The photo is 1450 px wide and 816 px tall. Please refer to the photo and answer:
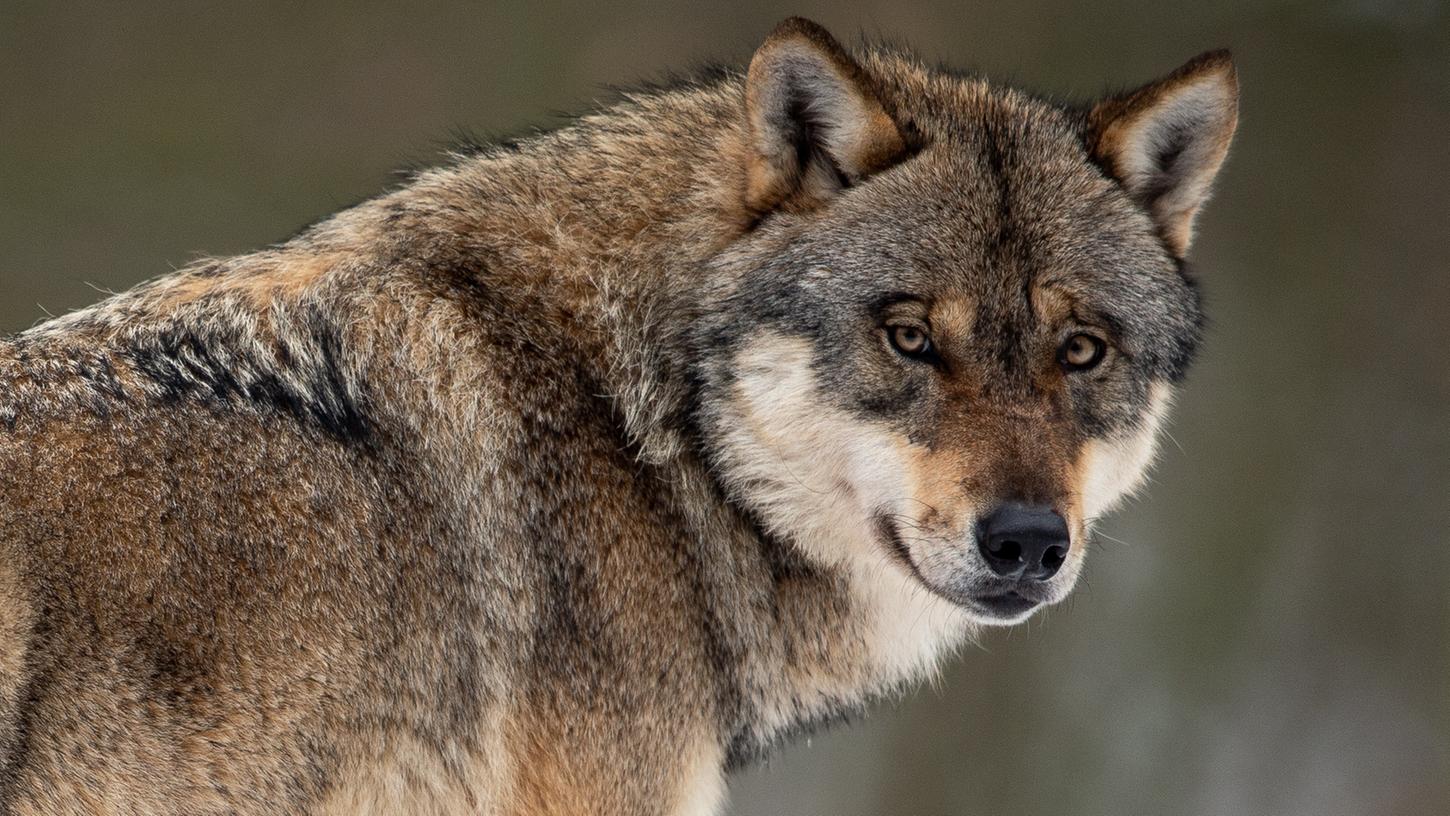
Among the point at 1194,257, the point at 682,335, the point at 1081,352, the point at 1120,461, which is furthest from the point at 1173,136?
the point at 1194,257

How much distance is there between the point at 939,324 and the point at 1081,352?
393 millimetres

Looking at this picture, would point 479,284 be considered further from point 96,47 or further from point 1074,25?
point 96,47

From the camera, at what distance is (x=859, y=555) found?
11.4 feet

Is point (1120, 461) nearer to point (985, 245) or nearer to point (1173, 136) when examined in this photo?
point (985, 245)

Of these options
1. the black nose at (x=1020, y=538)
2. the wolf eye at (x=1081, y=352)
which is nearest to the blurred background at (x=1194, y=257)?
the wolf eye at (x=1081, y=352)

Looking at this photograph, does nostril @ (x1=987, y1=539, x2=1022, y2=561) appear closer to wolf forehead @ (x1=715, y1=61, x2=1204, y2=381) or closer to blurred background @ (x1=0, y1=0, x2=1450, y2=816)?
wolf forehead @ (x1=715, y1=61, x2=1204, y2=381)

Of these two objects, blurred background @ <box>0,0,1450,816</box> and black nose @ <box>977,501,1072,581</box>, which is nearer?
black nose @ <box>977,501,1072,581</box>

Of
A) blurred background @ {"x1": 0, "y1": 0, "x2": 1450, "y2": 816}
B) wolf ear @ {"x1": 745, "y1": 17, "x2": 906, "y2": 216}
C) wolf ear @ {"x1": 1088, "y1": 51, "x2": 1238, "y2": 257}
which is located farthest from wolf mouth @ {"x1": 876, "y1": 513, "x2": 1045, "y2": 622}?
blurred background @ {"x1": 0, "y1": 0, "x2": 1450, "y2": 816}

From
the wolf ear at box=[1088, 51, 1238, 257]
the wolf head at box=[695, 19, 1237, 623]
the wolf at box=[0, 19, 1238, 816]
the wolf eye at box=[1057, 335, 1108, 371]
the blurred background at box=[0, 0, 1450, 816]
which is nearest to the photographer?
the wolf at box=[0, 19, 1238, 816]

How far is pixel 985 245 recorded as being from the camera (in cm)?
329

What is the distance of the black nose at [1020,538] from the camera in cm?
305

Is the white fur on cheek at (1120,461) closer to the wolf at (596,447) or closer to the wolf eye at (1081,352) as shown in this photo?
the wolf at (596,447)

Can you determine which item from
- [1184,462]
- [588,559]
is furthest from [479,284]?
[1184,462]

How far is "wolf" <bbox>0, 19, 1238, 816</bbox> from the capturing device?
272cm
